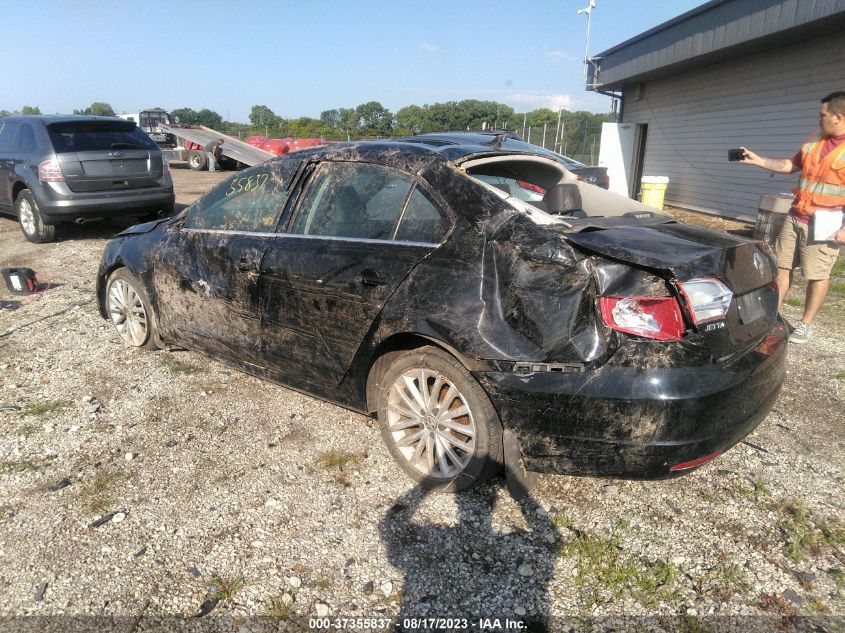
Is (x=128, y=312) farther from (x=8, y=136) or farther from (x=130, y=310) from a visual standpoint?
(x=8, y=136)

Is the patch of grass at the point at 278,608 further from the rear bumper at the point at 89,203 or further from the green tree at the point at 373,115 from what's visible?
the green tree at the point at 373,115

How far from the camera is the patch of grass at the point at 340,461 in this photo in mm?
3120

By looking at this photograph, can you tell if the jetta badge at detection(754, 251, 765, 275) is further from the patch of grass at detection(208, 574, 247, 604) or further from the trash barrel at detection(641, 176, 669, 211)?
the trash barrel at detection(641, 176, 669, 211)

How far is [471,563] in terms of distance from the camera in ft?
8.13

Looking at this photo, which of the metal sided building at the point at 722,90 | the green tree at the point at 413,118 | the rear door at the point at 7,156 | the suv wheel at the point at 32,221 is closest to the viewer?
the suv wheel at the point at 32,221

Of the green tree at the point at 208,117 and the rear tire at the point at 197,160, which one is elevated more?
the green tree at the point at 208,117

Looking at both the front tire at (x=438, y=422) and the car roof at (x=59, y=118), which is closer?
the front tire at (x=438, y=422)

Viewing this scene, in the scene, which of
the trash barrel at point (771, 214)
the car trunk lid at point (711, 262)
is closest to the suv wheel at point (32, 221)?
the car trunk lid at point (711, 262)

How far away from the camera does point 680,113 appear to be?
15266 millimetres

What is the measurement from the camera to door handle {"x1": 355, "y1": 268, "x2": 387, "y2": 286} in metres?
2.87

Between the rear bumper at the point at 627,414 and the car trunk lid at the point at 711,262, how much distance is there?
0.13 meters

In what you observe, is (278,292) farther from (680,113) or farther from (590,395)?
(680,113)

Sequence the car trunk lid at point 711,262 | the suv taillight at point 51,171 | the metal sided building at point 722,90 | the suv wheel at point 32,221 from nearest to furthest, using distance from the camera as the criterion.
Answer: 1. the car trunk lid at point 711,262
2. the suv taillight at point 51,171
3. the suv wheel at point 32,221
4. the metal sided building at point 722,90

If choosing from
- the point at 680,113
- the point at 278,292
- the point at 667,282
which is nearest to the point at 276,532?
the point at 278,292
